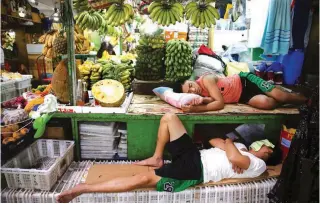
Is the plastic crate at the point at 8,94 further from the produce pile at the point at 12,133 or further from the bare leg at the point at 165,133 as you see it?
the bare leg at the point at 165,133

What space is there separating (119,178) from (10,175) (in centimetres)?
97

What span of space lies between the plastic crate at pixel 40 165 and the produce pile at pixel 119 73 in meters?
1.71

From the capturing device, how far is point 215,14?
3318 mm

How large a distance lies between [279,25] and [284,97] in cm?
107

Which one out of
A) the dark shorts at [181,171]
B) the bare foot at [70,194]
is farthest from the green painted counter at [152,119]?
the bare foot at [70,194]

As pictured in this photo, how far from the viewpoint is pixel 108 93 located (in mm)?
2814

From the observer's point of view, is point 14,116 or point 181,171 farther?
point 14,116

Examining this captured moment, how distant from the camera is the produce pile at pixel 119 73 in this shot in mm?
4133

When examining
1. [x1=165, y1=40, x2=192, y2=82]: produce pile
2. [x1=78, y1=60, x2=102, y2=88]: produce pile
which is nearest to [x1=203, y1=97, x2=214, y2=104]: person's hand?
[x1=165, y1=40, x2=192, y2=82]: produce pile

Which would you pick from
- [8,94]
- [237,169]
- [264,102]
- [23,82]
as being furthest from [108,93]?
[23,82]

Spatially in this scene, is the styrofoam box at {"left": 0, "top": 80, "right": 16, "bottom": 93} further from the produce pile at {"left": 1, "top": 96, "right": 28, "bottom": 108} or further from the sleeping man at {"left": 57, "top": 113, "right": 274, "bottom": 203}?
the sleeping man at {"left": 57, "top": 113, "right": 274, "bottom": 203}

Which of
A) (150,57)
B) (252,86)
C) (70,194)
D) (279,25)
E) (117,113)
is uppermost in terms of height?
(279,25)

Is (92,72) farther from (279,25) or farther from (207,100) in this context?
(279,25)

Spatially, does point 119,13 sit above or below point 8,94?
above
